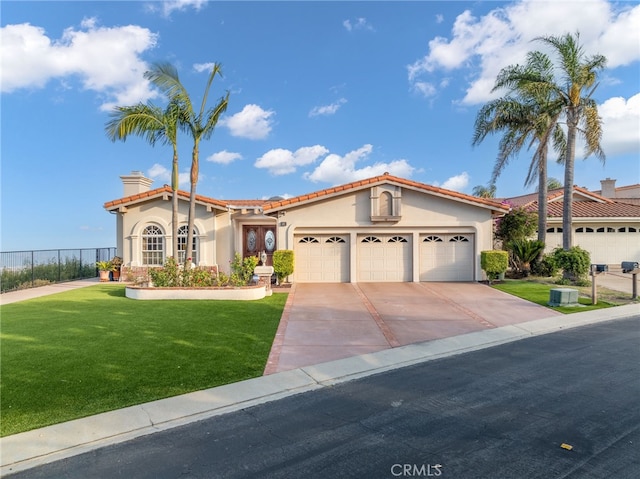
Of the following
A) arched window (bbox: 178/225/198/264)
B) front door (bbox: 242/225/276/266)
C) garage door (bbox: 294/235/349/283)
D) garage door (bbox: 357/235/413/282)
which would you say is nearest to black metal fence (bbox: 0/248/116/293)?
arched window (bbox: 178/225/198/264)

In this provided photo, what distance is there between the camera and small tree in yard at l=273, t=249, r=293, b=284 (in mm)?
15203

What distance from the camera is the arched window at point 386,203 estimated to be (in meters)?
16.0

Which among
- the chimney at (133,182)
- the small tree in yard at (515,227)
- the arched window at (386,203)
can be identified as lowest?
the small tree in yard at (515,227)

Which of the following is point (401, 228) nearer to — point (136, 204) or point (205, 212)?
point (205, 212)

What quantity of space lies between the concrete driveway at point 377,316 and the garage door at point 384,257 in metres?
1.20

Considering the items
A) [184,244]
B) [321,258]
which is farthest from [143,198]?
[321,258]

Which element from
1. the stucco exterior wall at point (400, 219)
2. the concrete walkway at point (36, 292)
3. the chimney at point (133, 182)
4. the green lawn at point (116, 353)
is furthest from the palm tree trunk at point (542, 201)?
the concrete walkway at point (36, 292)

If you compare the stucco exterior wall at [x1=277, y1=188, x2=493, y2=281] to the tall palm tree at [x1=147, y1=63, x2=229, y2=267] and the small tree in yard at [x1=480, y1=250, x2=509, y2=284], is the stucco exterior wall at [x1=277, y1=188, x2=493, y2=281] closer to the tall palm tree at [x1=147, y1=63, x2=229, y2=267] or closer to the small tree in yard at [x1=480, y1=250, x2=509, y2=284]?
the small tree in yard at [x1=480, y1=250, x2=509, y2=284]

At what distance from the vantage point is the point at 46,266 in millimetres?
17453

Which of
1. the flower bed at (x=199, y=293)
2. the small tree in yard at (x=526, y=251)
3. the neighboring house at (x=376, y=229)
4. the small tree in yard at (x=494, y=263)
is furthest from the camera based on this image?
the small tree in yard at (x=526, y=251)

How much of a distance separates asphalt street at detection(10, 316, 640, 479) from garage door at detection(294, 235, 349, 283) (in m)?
10.4

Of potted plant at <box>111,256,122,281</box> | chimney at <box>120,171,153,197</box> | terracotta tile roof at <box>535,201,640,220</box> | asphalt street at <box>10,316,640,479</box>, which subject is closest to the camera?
asphalt street at <box>10,316,640,479</box>

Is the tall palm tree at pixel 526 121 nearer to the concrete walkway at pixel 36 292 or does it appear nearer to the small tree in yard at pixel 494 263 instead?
the small tree in yard at pixel 494 263

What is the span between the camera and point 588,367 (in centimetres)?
625
